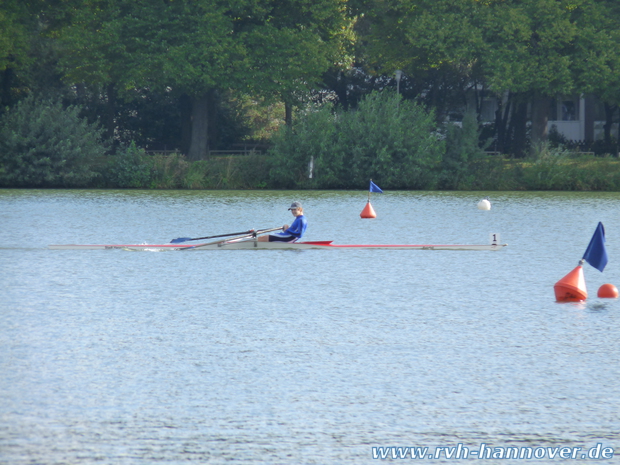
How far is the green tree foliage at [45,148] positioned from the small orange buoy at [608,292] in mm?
39911

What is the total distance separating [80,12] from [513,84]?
25.6 m

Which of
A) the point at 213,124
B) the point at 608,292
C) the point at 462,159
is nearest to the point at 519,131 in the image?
the point at 462,159

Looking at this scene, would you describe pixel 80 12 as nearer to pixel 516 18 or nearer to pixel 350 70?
pixel 350 70

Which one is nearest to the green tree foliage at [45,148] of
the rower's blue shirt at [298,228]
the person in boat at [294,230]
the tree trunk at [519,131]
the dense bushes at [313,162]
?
the dense bushes at [313,162]

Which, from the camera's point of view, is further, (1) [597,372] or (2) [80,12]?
(2) [80,12]

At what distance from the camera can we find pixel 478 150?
57031 millimetres

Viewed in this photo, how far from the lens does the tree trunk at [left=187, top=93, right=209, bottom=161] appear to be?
57938 mm

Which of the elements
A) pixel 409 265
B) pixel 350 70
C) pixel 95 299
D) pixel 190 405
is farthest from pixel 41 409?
pixel 350 70

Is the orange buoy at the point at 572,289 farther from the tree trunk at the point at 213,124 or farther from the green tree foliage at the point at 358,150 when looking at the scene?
the tree trunk at the point at 213,124

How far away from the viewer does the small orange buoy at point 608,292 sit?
18.3 metres

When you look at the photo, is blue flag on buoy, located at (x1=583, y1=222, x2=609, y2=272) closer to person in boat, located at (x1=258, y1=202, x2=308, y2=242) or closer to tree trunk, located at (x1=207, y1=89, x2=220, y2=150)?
person in boat, located at (x1=258, y1=202, x2=308, y2=242)

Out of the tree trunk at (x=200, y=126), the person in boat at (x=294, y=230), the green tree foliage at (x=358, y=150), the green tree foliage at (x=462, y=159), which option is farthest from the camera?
the tree trunk at (x=200, y=126)

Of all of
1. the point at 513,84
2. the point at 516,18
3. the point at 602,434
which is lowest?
the point at 602,434

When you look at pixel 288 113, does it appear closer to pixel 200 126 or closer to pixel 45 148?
pixel 200 126
